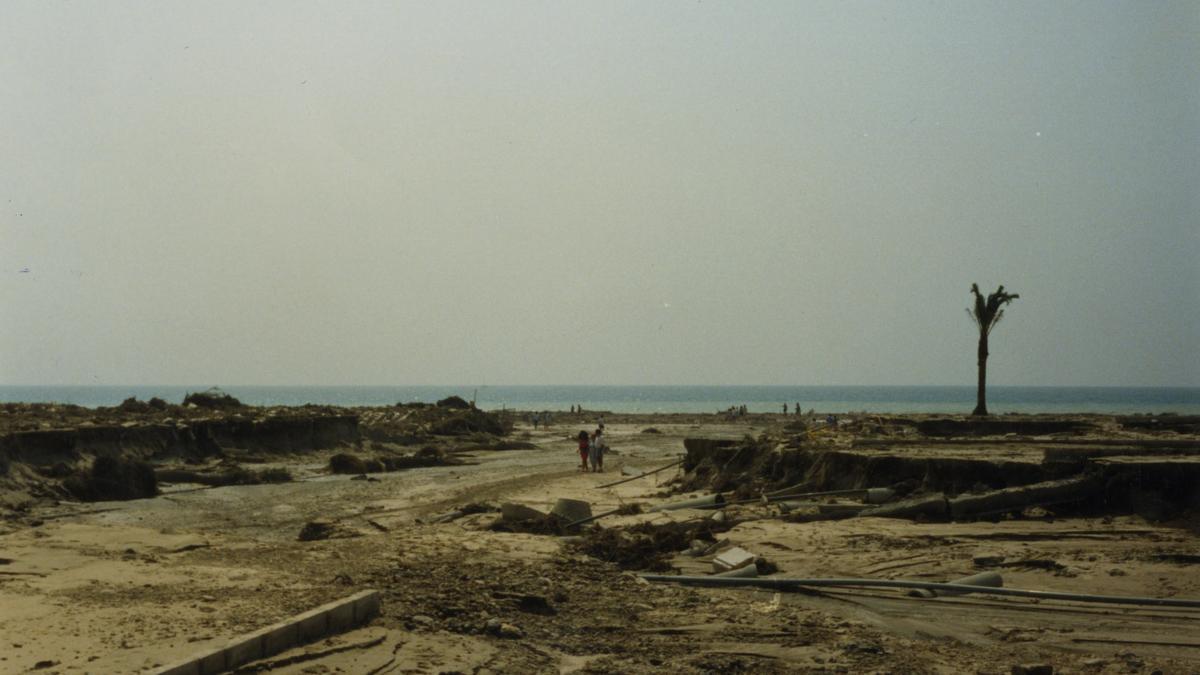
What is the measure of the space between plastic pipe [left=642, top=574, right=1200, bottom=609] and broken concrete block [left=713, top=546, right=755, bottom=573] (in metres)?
0.53

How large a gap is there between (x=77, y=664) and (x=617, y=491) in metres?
15.6

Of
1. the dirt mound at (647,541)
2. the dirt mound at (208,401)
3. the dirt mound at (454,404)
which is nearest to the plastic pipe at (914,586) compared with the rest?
the dirt mound at (647,541)

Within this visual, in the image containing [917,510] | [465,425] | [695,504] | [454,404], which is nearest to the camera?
[917,510]

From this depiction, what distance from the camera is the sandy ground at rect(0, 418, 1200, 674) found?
323 inches

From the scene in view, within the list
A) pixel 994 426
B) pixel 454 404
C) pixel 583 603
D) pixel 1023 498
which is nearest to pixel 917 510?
pixel 1023 498

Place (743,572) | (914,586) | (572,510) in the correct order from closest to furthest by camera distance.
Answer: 1. (914,586)
2. (743,572)
3. (572,510)

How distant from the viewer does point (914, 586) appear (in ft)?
35.1

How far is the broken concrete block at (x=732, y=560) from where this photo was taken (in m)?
11.8

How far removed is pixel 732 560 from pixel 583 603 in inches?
92.9

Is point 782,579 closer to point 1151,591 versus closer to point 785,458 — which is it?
point 1151,591

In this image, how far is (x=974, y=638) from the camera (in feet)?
29.5

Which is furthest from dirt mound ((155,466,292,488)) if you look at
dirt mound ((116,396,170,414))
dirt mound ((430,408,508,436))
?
dirt mound ((430,408,508,436))

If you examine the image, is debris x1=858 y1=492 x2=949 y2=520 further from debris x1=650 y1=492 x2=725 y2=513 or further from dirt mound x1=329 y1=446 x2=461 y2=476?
dirt mound x1=329 y1=446 x2=461 y2=476

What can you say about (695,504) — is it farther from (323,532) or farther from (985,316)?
(985,316)
